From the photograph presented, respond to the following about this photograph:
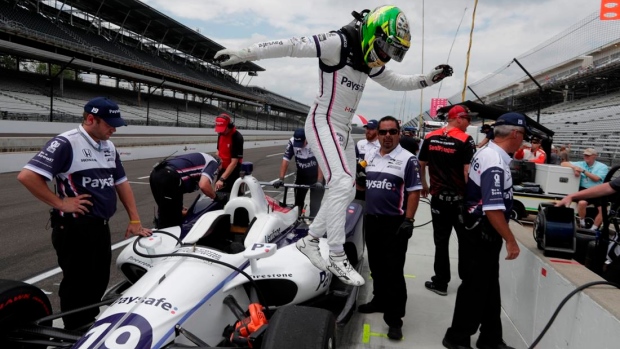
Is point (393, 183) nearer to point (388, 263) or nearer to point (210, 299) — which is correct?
point (388, 263)

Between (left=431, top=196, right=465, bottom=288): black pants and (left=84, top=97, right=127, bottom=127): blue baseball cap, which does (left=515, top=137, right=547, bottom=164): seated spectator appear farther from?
(left=84, top=97, right=127, bottom=127): blue baseball cap

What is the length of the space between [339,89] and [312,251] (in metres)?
1.25

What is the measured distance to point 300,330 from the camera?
2.17m

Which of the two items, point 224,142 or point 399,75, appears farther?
point 224,142

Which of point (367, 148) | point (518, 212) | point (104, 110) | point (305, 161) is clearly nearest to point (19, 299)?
point (104, 110)

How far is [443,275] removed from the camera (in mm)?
4633

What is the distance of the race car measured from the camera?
2152 millimetres

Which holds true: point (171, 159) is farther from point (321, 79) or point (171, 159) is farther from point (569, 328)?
point (569, 328)

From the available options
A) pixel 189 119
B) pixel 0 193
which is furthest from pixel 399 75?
pixel 189 119

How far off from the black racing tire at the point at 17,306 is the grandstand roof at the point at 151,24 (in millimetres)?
27588

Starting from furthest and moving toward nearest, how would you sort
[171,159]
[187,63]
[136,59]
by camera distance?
1. [187,63]
2. [136,59]
3. [171,159]

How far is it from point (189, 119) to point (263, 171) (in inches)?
1335

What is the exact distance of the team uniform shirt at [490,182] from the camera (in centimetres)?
309

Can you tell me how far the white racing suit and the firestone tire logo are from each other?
1400 mm
